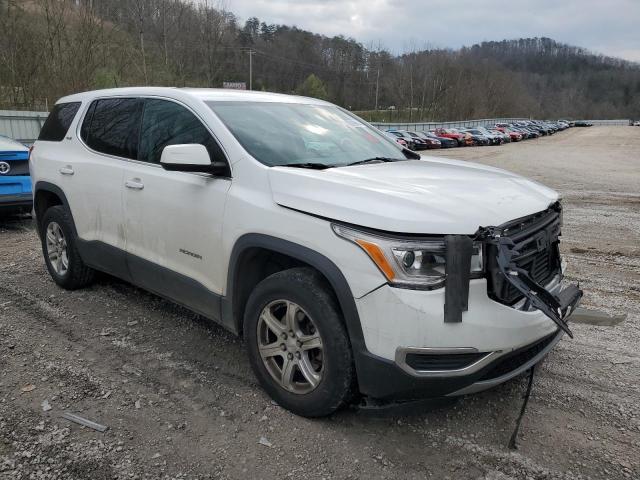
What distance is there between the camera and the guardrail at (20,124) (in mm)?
16027

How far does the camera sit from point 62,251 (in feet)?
16.7

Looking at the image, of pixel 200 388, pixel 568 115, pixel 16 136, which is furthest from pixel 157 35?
pixel 568 115

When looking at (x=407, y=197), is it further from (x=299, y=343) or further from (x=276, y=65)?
(x=276, y=65)

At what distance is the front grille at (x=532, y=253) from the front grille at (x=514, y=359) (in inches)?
10.4

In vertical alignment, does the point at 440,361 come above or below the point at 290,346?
above

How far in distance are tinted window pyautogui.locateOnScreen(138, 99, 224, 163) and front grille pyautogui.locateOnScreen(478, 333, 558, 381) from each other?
2043 millimetres

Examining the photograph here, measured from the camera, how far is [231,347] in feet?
13.0

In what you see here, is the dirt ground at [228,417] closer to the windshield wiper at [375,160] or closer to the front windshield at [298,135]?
the front windshield at [298,135]

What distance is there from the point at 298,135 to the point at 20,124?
16.0 m

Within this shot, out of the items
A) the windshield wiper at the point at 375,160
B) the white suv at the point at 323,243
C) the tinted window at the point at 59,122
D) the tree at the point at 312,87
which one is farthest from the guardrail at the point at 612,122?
the white suv at the point at 323,243

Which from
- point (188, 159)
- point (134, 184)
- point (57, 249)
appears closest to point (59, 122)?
point (57, 249)

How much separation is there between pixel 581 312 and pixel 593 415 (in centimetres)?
122

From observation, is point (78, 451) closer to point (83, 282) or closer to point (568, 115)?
point (83, 282)

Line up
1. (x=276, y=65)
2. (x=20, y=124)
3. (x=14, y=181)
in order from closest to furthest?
(x=14, y=181) → (x=20, y=124) → (x=276, y=65)
